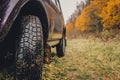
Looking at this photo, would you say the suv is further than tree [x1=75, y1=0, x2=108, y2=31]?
No

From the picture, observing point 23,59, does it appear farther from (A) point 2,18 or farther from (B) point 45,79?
(B) point 45,79

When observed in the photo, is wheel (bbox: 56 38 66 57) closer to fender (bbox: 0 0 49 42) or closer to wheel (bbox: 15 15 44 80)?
wheel (bbox: 15 15 44 80)

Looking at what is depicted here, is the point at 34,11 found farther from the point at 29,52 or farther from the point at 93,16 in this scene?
the point at 93,16

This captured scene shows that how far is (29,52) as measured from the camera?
2801 millimetres

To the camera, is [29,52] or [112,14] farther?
[112,14]

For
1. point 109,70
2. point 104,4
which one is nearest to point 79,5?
point 104,4

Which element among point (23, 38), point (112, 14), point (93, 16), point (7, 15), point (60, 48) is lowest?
point (60, 48)

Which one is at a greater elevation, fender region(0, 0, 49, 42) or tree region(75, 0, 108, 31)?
tree region(75, 0, 108, 31)

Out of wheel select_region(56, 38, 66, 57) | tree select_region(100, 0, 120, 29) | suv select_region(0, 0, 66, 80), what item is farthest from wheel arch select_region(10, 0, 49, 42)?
tree select_region(100, 0, 120, 29)

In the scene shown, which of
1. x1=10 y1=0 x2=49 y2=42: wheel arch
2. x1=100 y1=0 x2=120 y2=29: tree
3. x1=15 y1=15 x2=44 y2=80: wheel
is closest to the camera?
x1=15 y1=15 x2=44 y2=80: wheel

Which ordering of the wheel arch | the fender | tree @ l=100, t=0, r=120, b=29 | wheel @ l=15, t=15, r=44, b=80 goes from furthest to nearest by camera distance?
1. tree @ l=100, t=0, r=120, b=29
2. the wheel arch
3. wheel @ l=15, t=15, r=44, b=80
4. the fender

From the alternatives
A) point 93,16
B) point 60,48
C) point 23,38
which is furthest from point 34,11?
point 93,16

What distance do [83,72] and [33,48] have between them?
235 centimetres

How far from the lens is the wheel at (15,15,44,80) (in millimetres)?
2785
